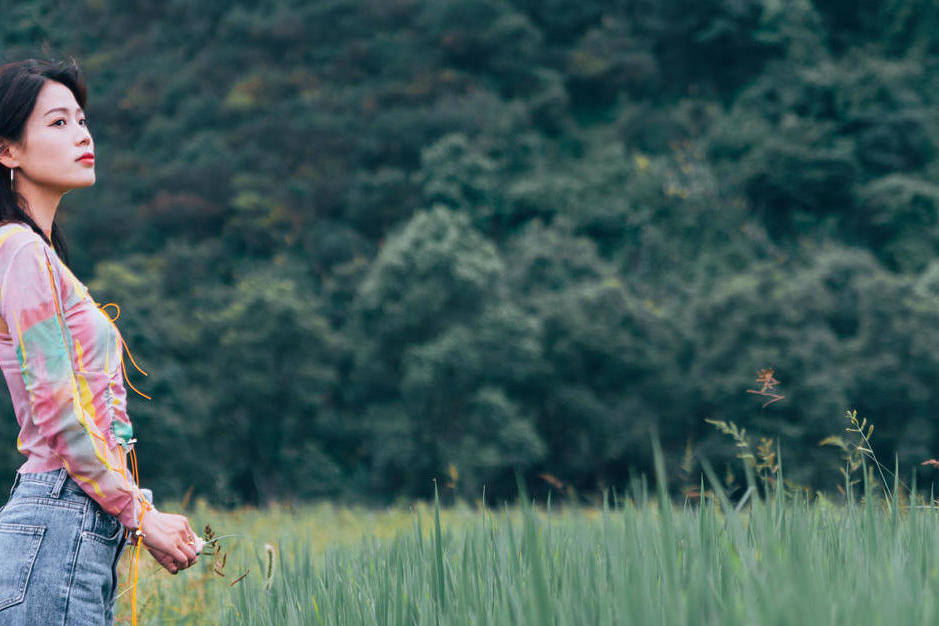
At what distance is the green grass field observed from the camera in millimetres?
1417

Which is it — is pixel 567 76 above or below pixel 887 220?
above

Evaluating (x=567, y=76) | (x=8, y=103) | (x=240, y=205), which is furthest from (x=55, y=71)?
(x=567, y=76)

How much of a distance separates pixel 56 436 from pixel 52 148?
0.67 m

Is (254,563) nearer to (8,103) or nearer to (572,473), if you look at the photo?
(8,103)

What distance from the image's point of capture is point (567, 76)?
5084 centimetres

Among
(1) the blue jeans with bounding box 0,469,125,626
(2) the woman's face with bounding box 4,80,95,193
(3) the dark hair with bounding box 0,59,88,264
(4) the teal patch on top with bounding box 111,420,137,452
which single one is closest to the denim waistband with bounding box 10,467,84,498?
(1) the blue jeans with bounding box 0,469,125,626

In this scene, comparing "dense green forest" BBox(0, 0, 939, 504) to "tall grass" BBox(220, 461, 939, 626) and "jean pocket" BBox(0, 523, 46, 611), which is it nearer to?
"tall grass" BBox(220, 461, 939, 626)

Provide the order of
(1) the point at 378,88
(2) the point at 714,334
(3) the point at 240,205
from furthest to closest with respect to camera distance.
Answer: (1) the point at 378,88 → (3) the point at 240,205 → (2) the point at 714,334

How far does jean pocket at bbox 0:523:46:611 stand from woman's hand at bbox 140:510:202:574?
0.20m

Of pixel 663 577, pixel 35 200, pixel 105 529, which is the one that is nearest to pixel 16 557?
pixel 105 529

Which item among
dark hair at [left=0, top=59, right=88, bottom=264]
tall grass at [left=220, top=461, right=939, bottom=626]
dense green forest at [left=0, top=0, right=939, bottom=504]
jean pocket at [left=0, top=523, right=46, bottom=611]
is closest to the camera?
tall grass at [left=220, top=461, right=939, bottom=626]

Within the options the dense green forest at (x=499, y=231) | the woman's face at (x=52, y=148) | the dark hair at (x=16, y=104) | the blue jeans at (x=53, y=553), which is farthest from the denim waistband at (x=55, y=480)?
the dense green forest at (x=499, y=231)

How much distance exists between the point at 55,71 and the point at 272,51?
169ft

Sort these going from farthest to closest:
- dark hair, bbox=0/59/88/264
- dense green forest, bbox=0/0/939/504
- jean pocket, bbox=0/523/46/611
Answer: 1. dense green forest, bbox=0/0/939/504
2. dark hair, bbox=0/59/88/264
3. jean pocket, bbox=0/523/46/611
